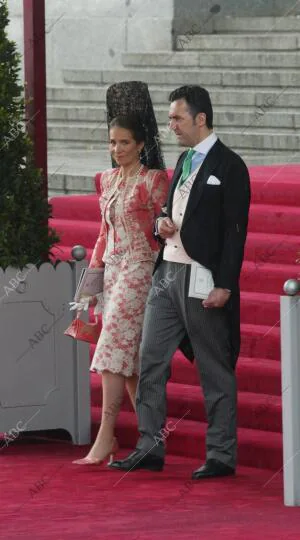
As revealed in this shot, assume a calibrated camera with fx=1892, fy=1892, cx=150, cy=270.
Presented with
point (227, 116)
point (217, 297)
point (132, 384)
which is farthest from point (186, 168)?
point (227, 116)

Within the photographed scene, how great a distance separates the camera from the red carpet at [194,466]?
8.05 metres

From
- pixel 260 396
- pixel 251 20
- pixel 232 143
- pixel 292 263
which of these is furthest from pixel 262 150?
pixel 260 396

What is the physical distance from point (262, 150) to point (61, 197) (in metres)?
2.36

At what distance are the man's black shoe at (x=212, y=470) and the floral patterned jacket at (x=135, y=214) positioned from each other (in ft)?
3.60

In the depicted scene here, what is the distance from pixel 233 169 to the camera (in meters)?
8.98

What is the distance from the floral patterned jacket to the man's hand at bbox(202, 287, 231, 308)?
64 centimetres

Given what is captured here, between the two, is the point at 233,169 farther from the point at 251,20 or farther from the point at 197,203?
the point at 251,20

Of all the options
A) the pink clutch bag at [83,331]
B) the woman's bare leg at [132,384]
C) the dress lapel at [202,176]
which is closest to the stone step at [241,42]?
the pink clutch bag at [83,331]

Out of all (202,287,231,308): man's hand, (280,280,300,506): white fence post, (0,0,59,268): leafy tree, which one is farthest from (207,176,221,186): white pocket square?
(0,0,59,268): leafy tree

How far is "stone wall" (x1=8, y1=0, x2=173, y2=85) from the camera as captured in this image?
55.2 feet

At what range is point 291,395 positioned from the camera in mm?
8461

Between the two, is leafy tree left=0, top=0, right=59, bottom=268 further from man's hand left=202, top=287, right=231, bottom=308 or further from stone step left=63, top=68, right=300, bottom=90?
stone step left=63, top=68, right=300, bottom=90

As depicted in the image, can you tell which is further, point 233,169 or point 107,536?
point 233,169

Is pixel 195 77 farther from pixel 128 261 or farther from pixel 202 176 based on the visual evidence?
pixel 202 176
